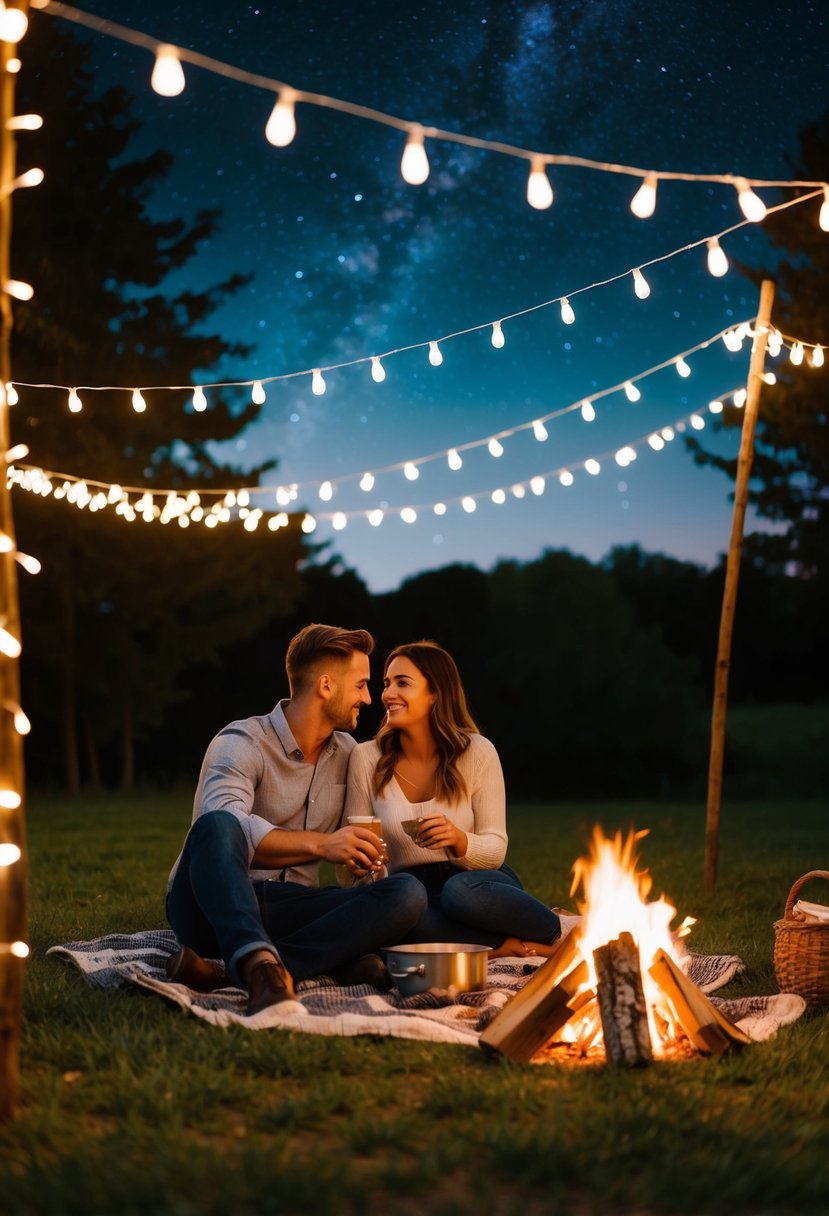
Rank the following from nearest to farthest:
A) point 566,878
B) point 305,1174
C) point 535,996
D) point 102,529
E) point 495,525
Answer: point 305,1174 < point 535,996 < point 566,878 < point 102,529 < point 495,525

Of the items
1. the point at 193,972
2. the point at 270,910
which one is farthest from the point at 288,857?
the point at 193,972

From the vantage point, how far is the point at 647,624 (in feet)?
82.0

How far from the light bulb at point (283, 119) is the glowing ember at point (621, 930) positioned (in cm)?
184

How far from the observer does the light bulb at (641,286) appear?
14.0ft

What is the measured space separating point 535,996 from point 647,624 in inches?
888

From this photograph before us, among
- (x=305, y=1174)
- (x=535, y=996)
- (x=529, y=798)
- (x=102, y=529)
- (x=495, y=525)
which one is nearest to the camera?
(x=305, y=1174)

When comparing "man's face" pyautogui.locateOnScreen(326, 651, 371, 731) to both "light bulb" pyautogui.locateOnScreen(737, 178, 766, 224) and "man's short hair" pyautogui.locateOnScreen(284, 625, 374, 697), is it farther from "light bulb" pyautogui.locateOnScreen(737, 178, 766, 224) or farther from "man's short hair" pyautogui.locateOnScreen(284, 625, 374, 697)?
"light bulb" pyautogui.locateOnScreen(737, 178, 766, 224)

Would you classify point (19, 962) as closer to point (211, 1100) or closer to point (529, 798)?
point (211, 1100)

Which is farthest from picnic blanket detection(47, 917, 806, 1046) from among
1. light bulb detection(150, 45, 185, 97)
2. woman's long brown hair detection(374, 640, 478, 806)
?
light bulb detection(150, 45, 185, 97)

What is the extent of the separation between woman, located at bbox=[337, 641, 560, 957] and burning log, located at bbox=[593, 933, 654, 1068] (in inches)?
46.3

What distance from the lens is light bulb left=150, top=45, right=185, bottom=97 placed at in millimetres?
2580

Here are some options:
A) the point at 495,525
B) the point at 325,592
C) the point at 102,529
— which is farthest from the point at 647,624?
the point at 102,529

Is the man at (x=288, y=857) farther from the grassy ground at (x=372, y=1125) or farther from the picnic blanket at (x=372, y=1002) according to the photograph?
the grassy ground at (x=372, y=1125)

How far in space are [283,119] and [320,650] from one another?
1796mm
